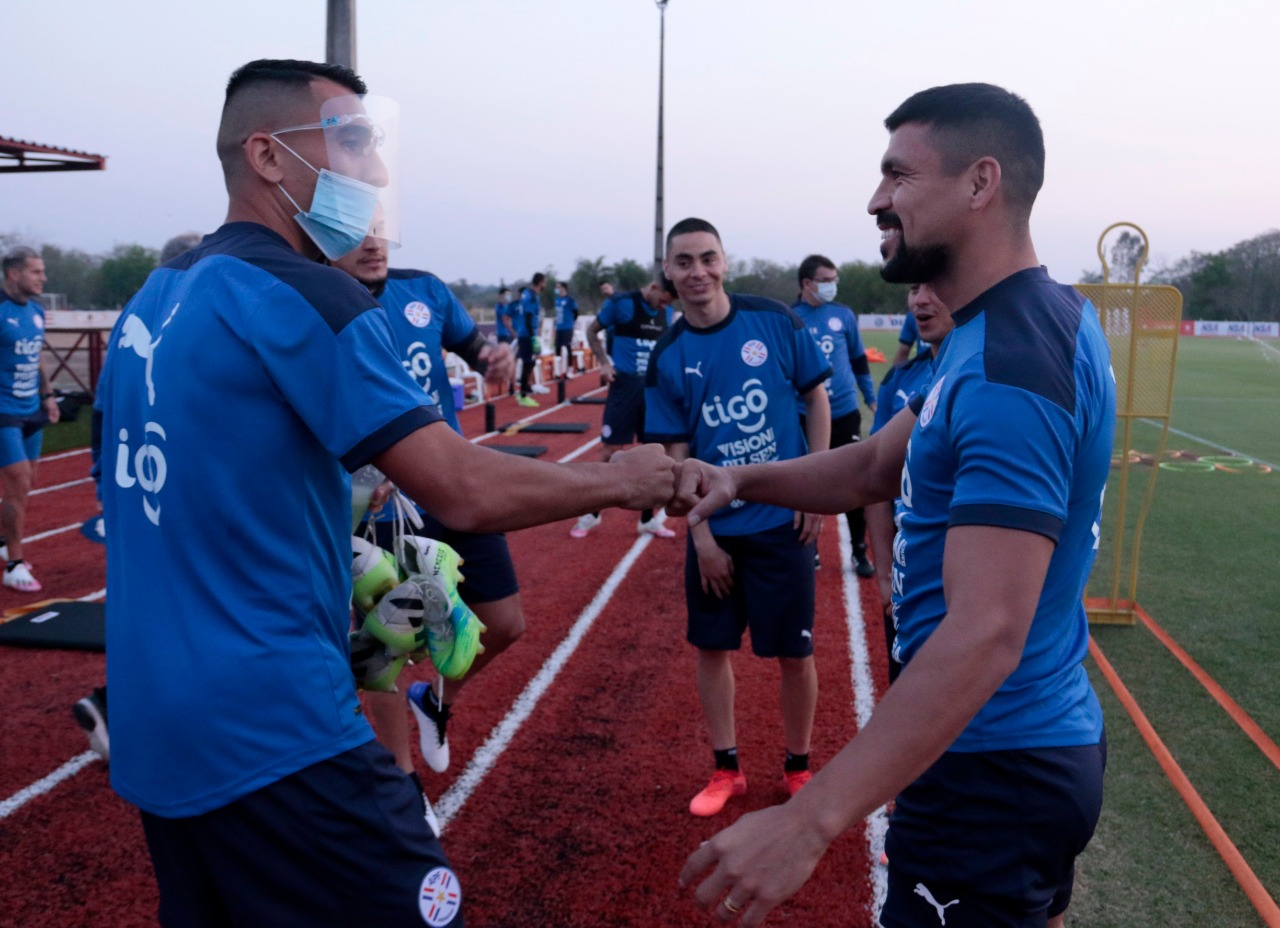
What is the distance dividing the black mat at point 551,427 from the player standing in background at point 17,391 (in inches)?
372

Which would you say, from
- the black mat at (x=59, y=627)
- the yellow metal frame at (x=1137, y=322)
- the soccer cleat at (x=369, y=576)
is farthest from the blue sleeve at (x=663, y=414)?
the black mat at (x=59, y=627)

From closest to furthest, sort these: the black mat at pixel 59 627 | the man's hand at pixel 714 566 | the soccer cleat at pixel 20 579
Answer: the man's hand at pixel 714 566 → the black mat at pixel 59 627 → the soccer cleat at pixel 20 579

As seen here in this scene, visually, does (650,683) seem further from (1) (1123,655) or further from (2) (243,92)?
(2) (243,92)

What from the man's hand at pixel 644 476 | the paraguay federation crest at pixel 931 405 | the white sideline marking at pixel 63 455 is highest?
the paraguay federation crest at pixel 931 405

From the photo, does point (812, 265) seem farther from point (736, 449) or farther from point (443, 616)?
point (443, 616)

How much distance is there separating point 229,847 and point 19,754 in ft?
13.4

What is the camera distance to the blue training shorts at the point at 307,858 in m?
1.95

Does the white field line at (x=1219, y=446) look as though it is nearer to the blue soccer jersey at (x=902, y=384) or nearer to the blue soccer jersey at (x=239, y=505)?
the blue soccer jersey at (x=902, y=384)

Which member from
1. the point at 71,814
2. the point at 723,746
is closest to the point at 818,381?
the point at 723,746

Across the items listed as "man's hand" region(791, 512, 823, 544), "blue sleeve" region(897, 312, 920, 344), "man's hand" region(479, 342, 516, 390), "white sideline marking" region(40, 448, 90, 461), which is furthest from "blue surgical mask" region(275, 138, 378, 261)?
"white sideline marking" region(40, 448, 90, 461)

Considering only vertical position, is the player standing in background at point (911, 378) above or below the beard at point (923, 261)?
below

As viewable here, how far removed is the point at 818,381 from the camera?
4789mm

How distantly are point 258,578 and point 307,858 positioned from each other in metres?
0.56

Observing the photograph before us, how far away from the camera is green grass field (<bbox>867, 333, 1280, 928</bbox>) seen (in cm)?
385
